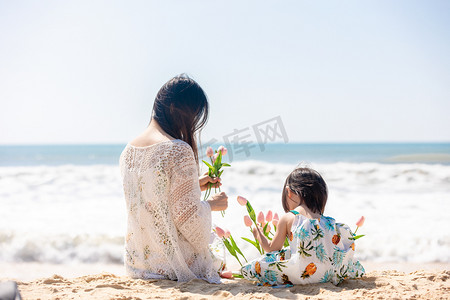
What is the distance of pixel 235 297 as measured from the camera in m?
2.22

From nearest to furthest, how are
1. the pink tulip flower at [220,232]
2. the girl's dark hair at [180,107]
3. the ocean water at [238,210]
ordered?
the girl's dark hair at [180,107], the pink tulip flower at [220,232], the ocean water at [238,210]

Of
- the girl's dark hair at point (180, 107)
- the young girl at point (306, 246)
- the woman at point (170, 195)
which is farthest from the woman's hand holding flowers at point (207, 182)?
the young girl at point (306, 246)

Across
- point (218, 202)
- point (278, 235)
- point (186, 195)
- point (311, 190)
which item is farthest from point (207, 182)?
point (311, 190)

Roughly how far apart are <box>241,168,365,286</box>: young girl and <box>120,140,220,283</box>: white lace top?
381mm

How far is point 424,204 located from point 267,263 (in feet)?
17.0

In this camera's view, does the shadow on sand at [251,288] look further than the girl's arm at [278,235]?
No

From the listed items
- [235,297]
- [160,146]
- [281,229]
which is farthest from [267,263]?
[160,146]

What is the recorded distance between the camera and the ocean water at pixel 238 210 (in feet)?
14.7

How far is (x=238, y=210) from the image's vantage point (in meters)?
6.24

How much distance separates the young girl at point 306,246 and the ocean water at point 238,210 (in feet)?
0.88

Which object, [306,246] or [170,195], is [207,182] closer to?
[170,195]

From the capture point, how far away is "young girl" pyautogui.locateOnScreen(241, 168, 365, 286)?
2453 millimetres

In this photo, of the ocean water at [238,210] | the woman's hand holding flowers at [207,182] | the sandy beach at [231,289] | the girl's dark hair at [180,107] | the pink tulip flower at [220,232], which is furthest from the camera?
the ocean water at [238,210]

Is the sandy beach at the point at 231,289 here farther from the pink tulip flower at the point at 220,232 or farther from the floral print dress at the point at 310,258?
the pink tulip flower at the point at 220,232
